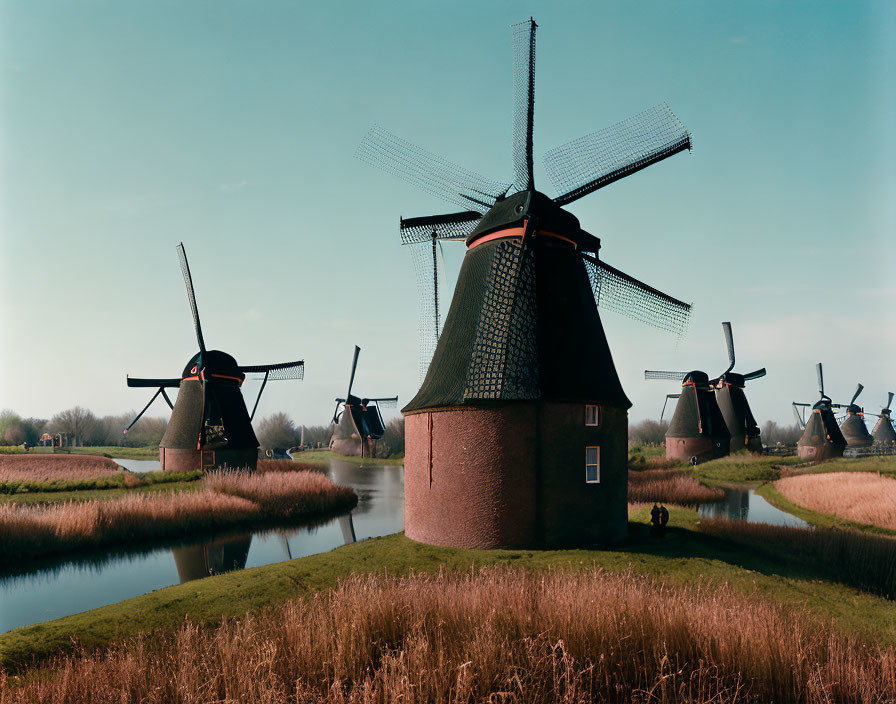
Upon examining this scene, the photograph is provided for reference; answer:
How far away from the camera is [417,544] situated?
11.8 metres

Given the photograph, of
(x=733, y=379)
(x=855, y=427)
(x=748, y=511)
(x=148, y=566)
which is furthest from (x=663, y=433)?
(x=148, y=566)

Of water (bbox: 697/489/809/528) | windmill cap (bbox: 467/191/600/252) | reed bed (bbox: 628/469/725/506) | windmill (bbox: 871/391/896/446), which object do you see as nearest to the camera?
windmill cap (bbox: 467/191/600/252)

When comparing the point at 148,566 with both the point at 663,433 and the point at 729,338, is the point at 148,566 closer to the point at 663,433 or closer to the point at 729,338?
the point at 729,338

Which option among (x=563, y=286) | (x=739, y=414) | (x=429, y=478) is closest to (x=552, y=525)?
(x=429, y=478)

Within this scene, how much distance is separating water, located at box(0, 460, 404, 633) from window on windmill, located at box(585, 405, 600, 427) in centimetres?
873

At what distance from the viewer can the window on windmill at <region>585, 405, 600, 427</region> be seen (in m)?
11.9

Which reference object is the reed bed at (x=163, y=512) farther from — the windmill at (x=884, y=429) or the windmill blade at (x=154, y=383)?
the windmill at (x=884, y=429)

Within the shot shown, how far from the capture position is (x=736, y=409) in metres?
39.8

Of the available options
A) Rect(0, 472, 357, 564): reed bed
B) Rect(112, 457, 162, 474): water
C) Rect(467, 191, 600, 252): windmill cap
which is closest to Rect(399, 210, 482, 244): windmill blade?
Rect(467, 191, 600, 252): windmill cap

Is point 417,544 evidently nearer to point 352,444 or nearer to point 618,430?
point 618,430

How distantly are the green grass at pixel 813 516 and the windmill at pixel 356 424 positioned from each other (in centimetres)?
3405

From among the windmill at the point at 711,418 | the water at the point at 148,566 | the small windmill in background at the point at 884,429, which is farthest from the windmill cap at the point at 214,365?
the small windmill in background at the point at 884,429

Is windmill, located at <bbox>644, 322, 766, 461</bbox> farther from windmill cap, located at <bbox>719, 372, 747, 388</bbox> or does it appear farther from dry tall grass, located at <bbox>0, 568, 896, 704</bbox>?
dry tall grass, located at <bbox>0, 568, 896, 704</bbox>

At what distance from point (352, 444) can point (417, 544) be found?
42.9 meters
